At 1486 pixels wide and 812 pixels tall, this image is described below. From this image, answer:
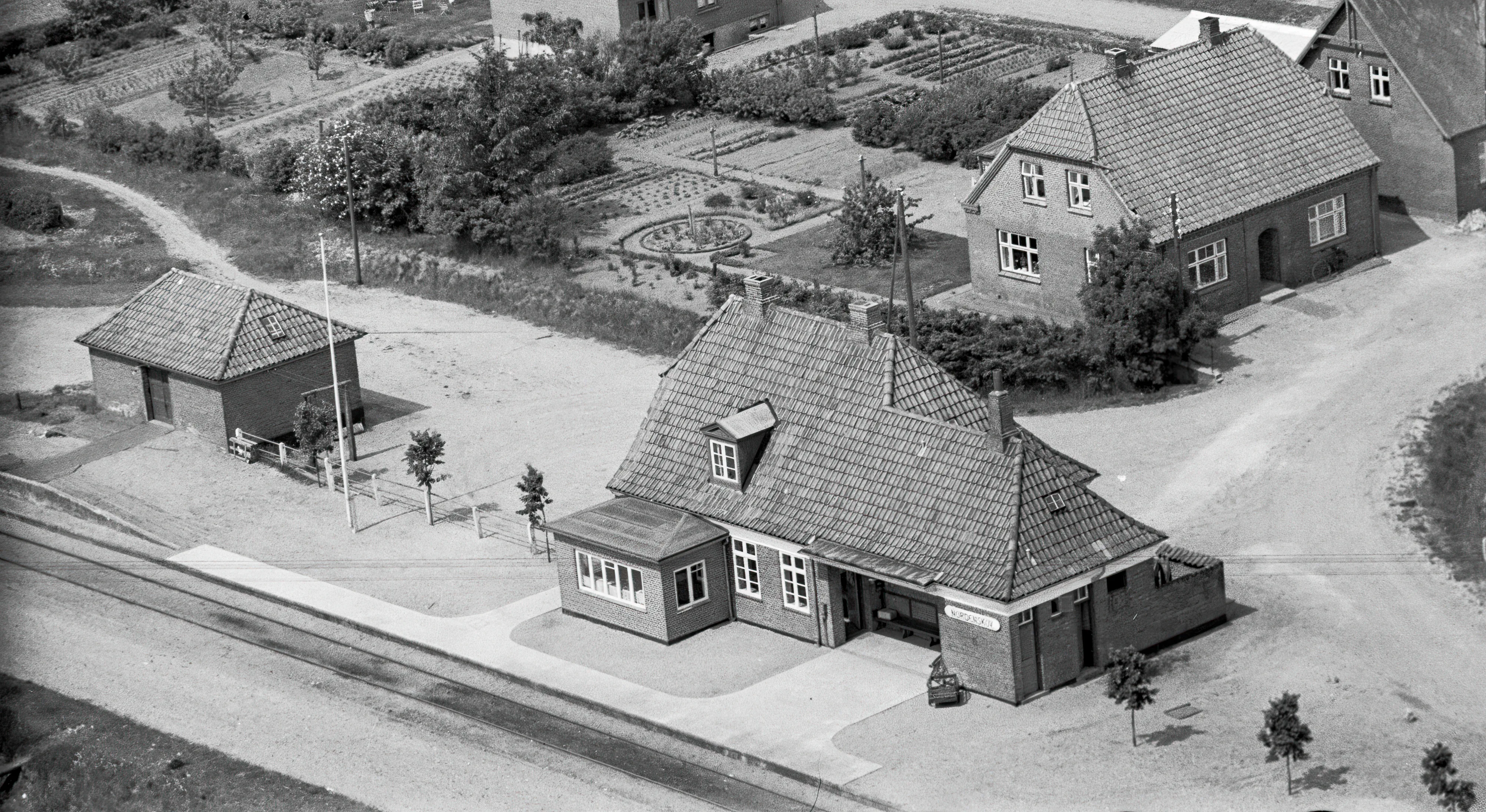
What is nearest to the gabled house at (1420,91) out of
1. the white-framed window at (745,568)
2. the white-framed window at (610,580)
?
the white-framed window at (745,568)

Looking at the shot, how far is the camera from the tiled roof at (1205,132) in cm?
6950

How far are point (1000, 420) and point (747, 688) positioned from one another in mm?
7936

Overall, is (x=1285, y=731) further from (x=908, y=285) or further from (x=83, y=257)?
(x=83, y=257)

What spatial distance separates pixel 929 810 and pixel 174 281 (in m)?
34.4

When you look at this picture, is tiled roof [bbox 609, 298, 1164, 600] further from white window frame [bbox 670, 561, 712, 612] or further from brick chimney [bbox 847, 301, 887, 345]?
white window frame [bbox 670, 561, 712, 612]

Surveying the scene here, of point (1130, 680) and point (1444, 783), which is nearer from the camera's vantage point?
point (1444, 783)

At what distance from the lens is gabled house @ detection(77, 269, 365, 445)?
2685 inches

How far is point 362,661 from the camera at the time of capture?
55.3 meters

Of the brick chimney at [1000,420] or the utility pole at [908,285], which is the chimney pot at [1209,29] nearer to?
the utility pole at [908,285]

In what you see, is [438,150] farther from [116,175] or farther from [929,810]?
[929,810]

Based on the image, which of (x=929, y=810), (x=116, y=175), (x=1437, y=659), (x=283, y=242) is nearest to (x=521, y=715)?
(x=929, y=810)

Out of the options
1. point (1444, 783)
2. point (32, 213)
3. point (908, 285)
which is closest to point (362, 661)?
point (908, 285)

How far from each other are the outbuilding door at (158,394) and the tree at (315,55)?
3789 centimetres

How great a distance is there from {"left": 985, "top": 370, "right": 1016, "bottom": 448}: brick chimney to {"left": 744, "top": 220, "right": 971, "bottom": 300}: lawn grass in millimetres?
23018
